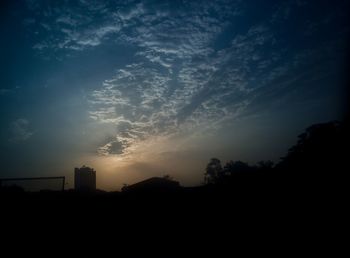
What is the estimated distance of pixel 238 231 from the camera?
6348mm

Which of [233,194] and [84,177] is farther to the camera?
[84,177]

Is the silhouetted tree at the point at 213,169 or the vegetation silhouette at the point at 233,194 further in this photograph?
the silhouetted tree at the point at 213,169

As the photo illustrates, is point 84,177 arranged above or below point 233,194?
above

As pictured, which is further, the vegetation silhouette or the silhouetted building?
the silhouetted building

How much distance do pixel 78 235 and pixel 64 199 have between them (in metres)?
1.36

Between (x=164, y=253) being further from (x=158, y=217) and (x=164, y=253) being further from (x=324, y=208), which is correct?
(x=324, y=208)

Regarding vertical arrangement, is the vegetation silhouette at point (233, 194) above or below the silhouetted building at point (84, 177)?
below

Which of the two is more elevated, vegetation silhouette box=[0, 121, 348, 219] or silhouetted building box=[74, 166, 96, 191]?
silhouetted building box=[74, 166, 96, 191]

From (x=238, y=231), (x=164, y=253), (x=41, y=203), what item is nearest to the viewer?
(x=238, y=231)

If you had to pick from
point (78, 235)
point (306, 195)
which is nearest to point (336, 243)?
point (306, 195)

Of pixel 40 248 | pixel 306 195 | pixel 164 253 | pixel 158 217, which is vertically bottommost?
pixel 164 253

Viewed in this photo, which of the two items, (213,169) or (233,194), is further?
(213,169)

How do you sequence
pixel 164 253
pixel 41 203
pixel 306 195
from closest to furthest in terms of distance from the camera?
pixel 306 195 → pixel 164 253 → pixel 41 203

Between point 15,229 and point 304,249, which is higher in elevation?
point 15,229
